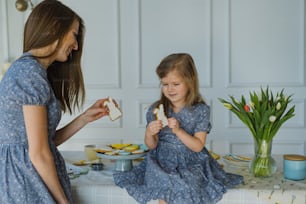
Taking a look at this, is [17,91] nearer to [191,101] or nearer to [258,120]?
[191,101]

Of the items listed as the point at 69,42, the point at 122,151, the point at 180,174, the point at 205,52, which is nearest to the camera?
the point at 69,42

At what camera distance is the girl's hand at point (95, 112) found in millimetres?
1490

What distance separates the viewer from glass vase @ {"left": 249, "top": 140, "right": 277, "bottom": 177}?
5.11 ft

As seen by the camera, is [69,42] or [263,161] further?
[263,161]

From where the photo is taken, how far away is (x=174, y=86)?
1569 mm

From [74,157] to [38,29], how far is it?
0.96 metres

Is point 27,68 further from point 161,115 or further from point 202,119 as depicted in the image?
point 202,119

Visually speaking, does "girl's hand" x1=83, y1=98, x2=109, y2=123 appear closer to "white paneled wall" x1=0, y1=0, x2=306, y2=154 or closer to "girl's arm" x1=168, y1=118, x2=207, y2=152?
"girl's arm" x1=168, y1=118, x2=207, y2=152

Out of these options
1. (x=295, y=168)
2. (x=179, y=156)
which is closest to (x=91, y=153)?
(x=179, y=156)

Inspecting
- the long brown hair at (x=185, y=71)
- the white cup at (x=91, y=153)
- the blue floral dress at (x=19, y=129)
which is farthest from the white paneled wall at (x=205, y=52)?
the blue floral dress at (x=19, y=129)

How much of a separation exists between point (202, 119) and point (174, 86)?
181mm

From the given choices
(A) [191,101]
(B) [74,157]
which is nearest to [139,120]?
(B) [74,157]

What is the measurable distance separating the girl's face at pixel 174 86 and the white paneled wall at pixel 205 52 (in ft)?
5.47

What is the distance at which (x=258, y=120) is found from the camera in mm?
1544
